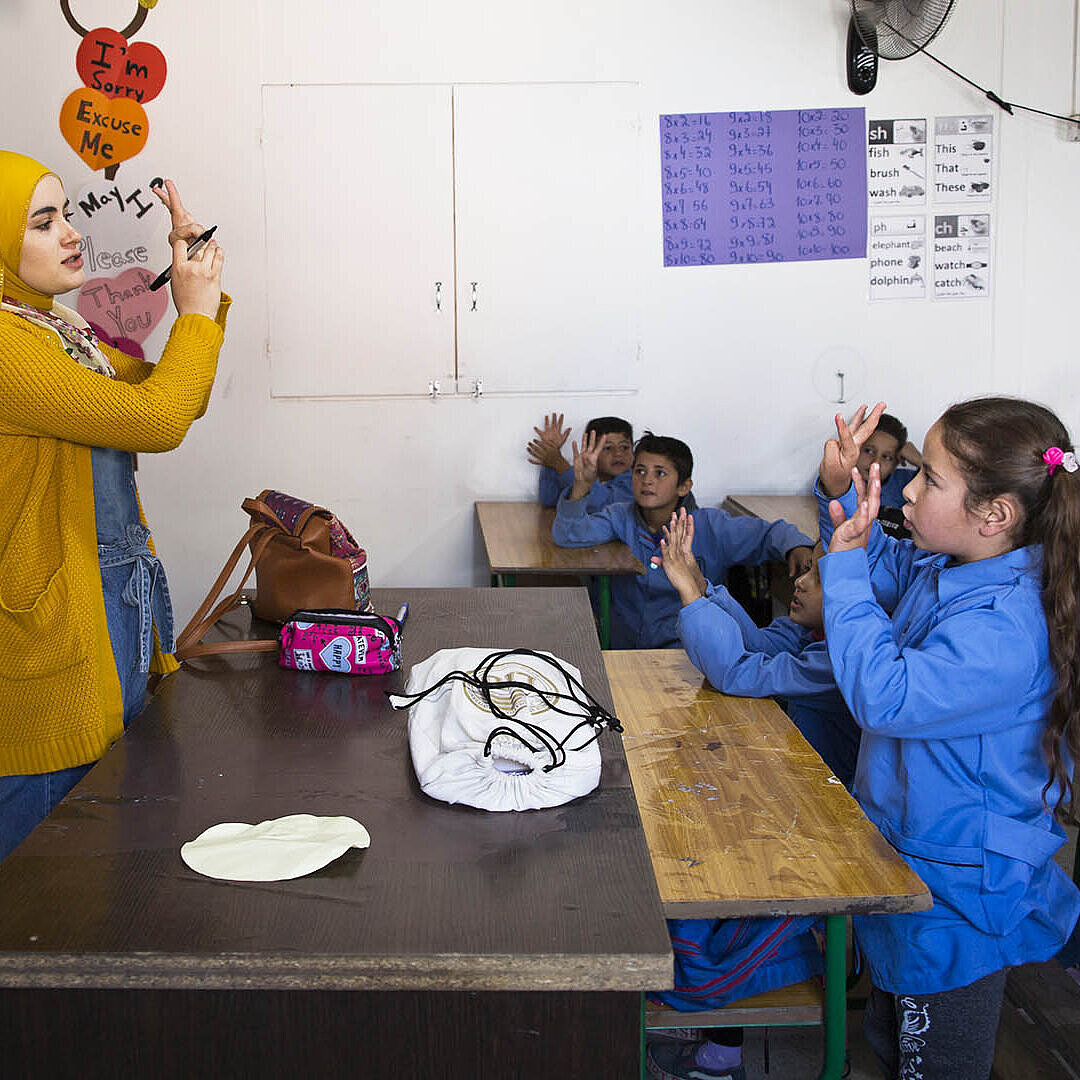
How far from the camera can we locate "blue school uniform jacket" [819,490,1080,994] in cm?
154

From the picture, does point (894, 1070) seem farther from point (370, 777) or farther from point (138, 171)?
point (138, 171)

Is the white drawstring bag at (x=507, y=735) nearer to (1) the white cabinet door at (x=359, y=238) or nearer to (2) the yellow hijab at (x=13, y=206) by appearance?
(2) the yellow hijab at (x=13, y=206)

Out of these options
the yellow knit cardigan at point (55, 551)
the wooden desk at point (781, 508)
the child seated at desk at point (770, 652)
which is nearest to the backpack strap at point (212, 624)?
the yellow knit cardigan at point (55, 551)

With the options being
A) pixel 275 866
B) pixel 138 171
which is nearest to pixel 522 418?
pixel 138 171

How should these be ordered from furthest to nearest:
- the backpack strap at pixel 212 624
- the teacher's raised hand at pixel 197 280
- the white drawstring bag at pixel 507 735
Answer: the backpack strap at pixel 212 624 < the teacher's raised hand at pixel 197 280 < the white drawstring bag at pixel 507 735

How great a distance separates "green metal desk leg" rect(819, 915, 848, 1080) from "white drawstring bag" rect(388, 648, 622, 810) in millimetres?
376

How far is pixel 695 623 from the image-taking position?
1995 mm

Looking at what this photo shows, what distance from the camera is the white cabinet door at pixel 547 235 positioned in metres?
4.08

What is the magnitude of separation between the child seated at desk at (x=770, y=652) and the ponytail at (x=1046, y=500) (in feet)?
1.13

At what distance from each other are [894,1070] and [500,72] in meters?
3.40

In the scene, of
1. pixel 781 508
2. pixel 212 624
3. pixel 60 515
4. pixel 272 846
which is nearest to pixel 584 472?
pixel 781 508

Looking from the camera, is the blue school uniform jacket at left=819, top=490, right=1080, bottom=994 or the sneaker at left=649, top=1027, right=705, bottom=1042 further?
the sneaker at left=649, top=1027, right=705, bottom=1042

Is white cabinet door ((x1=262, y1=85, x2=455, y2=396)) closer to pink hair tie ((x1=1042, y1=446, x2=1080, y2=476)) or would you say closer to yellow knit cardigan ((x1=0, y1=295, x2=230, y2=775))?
yellow knit cardigan ((x1=0, y1=295, x2=230, y2=775))

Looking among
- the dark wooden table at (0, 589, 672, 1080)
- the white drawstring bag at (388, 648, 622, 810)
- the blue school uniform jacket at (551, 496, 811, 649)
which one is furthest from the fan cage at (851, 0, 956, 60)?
the dark wooden table at (0, 589, 672, 1080)
